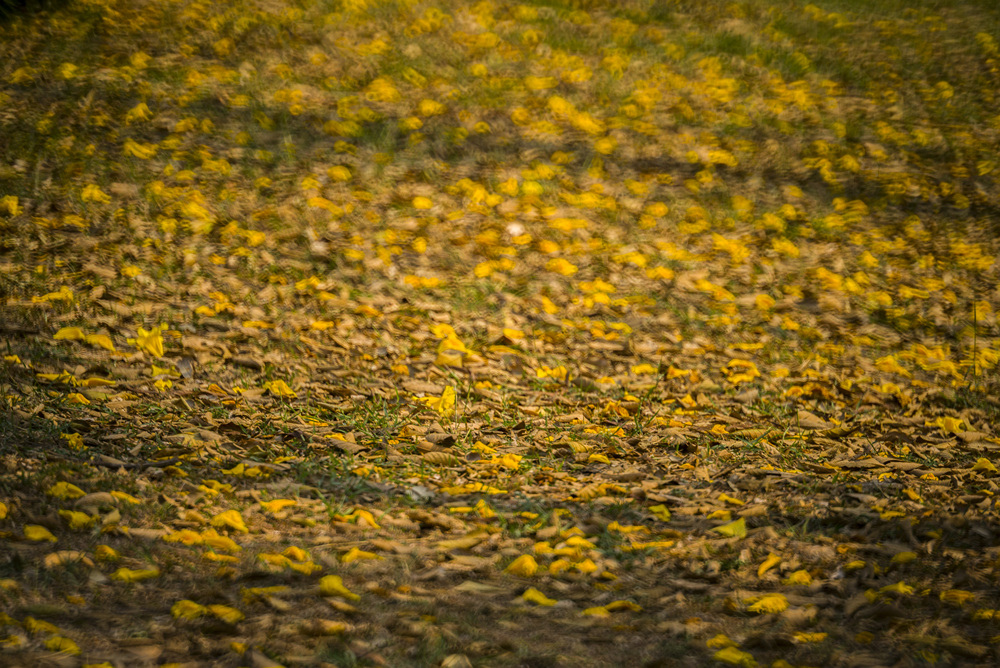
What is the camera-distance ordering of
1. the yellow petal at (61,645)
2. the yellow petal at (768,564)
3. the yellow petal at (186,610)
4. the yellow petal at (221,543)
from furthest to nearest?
the yellow petal at (768,564) < the yellow petal at (221,543) < the yellow petal at (186,610) < the yellow petal at (61,645)

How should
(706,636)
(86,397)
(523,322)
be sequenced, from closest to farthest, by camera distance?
(706,636) → (86,397) → (523,322)

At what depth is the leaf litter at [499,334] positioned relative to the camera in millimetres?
2215

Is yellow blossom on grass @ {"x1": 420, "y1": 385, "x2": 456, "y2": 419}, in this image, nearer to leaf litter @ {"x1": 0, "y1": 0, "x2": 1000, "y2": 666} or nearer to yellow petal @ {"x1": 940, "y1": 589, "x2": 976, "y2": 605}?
leaf litter @ {"x1": 0, "y1": 0, "x2": 1000, "y2": 666}

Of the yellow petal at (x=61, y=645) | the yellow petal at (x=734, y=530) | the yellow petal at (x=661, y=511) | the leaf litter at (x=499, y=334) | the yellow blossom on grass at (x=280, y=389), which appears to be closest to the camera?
the yellow petal at (x=61, y=645)

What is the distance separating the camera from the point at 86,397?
325cm

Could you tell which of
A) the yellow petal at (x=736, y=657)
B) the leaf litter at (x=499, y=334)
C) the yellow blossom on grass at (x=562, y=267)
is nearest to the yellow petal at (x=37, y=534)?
the leaf litter at (x=499, y=334)

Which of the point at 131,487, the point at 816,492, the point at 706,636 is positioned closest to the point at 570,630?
the point at 706,636

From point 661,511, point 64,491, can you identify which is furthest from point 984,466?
point 64,491

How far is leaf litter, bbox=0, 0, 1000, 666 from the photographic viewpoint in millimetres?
2215

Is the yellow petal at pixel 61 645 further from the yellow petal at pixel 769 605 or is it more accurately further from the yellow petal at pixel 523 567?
the yellow petal at pixel 769 605

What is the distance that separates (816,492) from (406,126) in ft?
12.9

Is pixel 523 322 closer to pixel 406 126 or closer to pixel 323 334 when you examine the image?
pixel 323 334

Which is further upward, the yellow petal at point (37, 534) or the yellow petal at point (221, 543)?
the yellow petal at point (37, 534)

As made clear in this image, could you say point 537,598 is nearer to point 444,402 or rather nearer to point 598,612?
point 598,612
